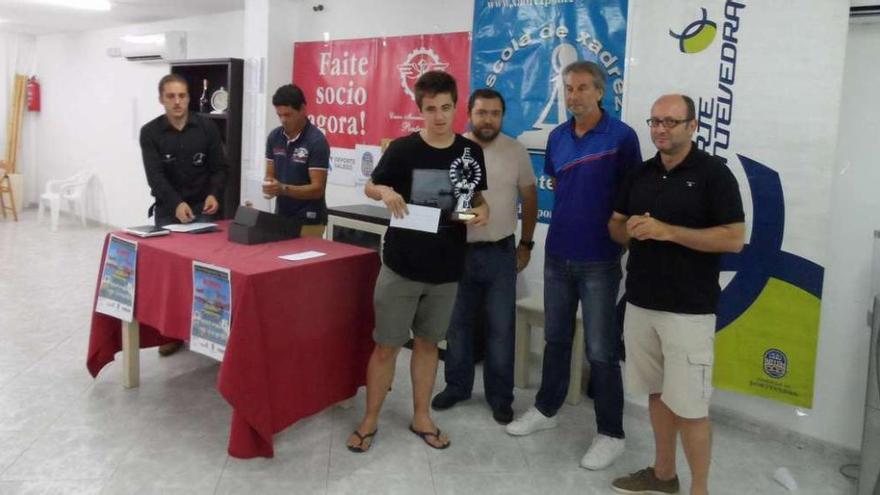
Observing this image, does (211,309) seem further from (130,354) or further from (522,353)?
(522,353)

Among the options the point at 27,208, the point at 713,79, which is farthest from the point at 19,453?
the point at 27,208

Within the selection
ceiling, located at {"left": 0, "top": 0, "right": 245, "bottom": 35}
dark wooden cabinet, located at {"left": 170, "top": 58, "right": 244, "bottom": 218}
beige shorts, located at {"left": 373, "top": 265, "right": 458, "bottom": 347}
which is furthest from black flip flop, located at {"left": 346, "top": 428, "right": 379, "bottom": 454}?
ceiling, located at {"left": 0, "top": 0, "right": 245, "bottom": 35}

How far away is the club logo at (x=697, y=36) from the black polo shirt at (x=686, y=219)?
96cm

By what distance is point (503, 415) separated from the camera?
2980mm

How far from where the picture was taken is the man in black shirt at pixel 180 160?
326cm

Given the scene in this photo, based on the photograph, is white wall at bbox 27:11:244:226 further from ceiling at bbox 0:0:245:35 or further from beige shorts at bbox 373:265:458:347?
beige shorts at bbox 373:265:458:347

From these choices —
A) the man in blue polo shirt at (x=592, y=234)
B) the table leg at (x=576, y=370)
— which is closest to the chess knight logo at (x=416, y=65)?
the man in blue polo shirt at (x=592, y=234)

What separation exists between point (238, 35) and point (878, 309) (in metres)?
5.40

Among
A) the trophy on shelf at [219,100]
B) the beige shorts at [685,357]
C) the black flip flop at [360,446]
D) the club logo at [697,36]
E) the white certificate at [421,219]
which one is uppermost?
the club logo at [697,36]

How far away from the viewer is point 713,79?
283cm

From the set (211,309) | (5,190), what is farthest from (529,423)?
(5,190)

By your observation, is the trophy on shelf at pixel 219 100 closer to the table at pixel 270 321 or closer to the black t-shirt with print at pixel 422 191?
the table at pixel 270 321

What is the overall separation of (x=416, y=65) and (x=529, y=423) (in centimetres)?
248

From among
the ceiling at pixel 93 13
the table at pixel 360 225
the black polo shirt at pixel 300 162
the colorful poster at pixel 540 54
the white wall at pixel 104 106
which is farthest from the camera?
the white wall at pixel 104 106
